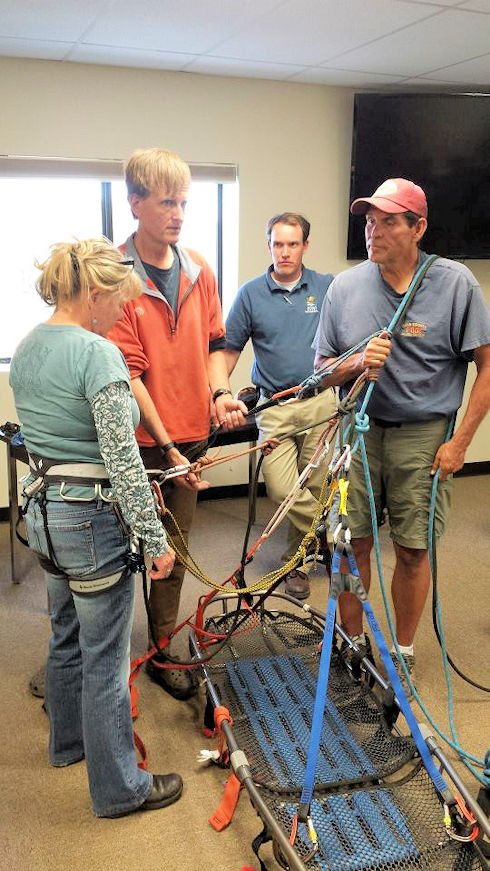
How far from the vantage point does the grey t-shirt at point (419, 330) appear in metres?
2.29

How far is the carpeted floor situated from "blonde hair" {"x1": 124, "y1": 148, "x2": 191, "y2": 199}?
1720 millimetres

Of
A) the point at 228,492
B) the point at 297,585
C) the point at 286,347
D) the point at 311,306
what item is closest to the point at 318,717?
the point at 297,585

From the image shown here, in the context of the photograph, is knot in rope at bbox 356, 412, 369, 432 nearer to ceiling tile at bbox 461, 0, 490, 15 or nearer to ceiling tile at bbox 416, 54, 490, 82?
ceiling tile at bbox 461, 0, 490, 15

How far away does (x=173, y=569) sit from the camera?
2545mm

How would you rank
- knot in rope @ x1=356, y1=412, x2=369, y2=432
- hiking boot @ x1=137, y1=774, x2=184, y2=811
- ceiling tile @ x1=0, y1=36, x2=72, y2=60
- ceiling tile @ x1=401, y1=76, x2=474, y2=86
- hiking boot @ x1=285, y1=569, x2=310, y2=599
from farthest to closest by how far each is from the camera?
ceiling tile @ x1=401, y1=76, x2=474, y2=86 < ceiling tile @ x1=0, y1=36, x2=72, y2=60 < hiking boot @ x1=285, y1=569, x2=310, y2=599 < hiking boot @ x1=137, y1=774, x2=184, y2=811 < knot in rope @ x1=356, y1=412, x2=369, y2=432

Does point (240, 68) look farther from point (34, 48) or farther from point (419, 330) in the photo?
point (419, 330)

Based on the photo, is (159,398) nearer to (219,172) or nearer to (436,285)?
(436,285)

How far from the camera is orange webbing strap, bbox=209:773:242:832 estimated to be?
1.96 metres

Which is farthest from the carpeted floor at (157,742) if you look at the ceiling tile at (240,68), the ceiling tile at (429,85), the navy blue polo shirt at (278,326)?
the ceiling tile at (429,85)

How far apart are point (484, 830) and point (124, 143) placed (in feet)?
12.4

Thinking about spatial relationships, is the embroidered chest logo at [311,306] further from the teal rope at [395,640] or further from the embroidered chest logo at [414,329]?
the teal rope at [395,640]

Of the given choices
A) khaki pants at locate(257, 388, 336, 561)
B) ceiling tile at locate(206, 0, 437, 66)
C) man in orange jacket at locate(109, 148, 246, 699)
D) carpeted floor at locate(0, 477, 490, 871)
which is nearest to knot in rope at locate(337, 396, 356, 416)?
man in orange jacket at locate(109, 148, 246, 699)

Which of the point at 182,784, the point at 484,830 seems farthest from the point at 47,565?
the point at 484,830

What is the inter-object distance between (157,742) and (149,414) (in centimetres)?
105
